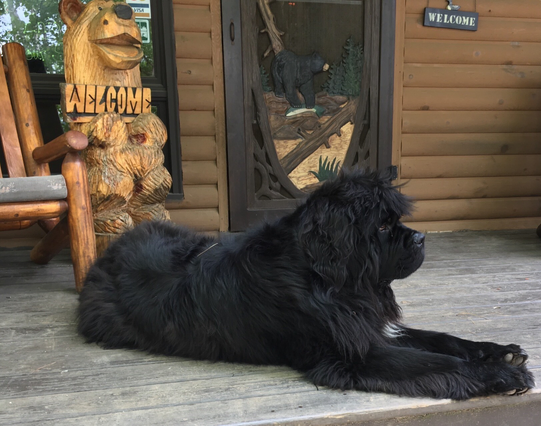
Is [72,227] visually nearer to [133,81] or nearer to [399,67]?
[133,81]

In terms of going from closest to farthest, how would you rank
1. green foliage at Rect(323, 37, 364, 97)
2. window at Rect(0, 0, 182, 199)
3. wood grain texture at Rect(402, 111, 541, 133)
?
window at Rect(0, 0, 182, 199) → green foliage at Rect(323, 37, 364, 97) → wood grain texture at Rect(402, 111, 541, 133)

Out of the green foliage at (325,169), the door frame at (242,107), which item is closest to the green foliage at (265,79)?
the door frame at (242,107)

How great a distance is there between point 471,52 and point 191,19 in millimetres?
2330

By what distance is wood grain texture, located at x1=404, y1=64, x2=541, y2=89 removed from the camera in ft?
11.5

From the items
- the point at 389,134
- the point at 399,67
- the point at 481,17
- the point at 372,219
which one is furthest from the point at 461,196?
the point at 372,219

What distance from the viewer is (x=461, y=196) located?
377cm

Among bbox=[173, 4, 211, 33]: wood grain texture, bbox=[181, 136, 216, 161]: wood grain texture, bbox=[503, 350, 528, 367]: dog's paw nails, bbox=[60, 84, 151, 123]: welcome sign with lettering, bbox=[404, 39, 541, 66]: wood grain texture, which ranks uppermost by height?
bbox=[173, 4, 211, 33]: wood grain texture

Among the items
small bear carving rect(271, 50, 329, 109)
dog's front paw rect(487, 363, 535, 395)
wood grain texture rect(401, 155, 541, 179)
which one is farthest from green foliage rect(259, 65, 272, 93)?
dog's front paw rect(487, 363, 535, 395)

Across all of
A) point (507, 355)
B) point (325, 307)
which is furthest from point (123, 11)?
point (507, 355)

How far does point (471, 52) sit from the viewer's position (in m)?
3.57

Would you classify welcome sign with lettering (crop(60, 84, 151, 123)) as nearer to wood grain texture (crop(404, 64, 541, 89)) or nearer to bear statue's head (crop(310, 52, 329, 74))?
bear statue's head (crop(310, 52, 329, 74))

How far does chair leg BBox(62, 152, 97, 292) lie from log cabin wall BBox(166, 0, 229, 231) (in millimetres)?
1038

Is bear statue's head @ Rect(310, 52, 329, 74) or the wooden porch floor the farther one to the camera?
bear statue's head @ Rect(310, 52, 329, 74)

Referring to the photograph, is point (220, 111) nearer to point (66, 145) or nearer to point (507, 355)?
point (66, 145)
